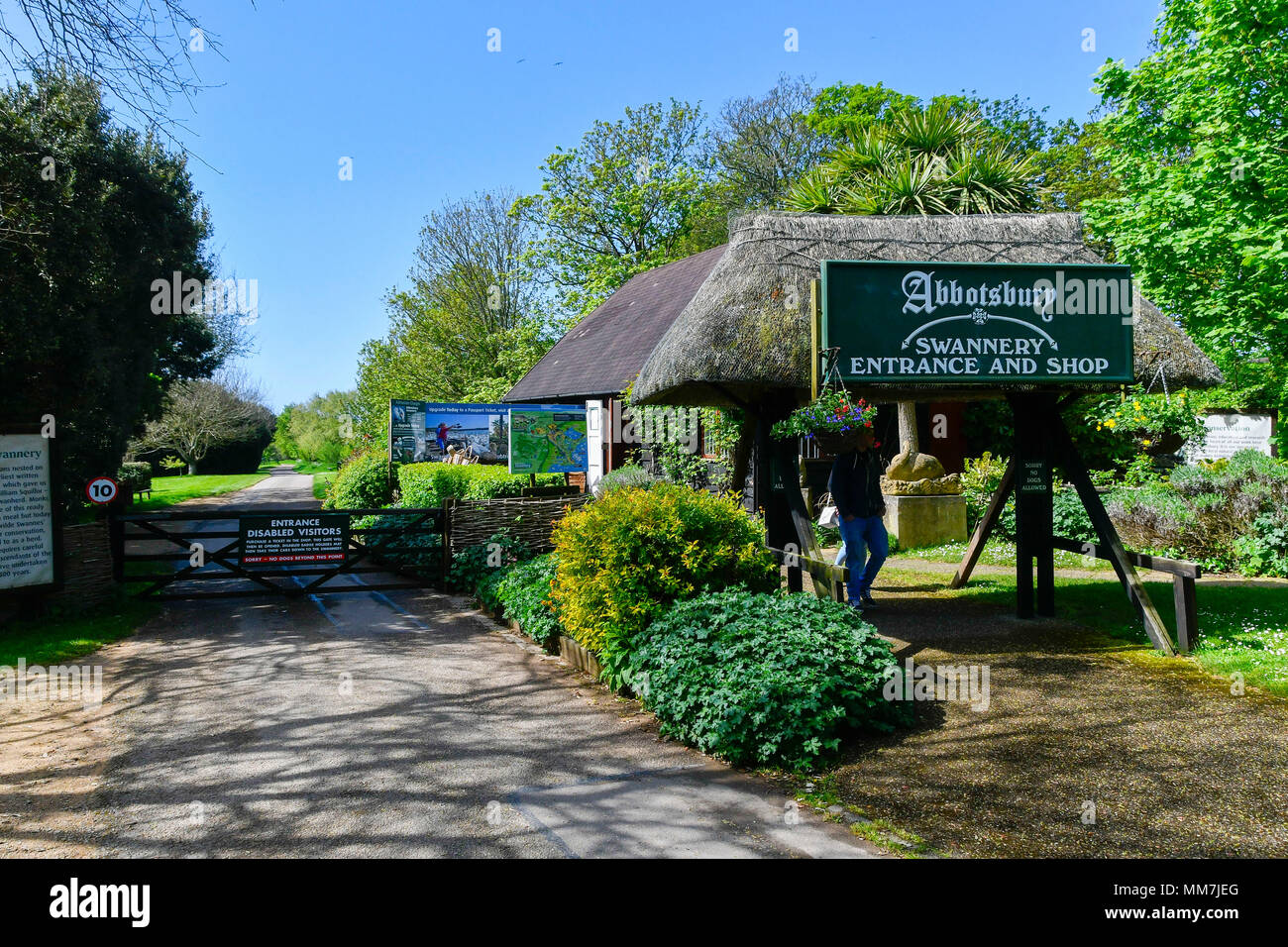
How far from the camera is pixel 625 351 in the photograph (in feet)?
73.8

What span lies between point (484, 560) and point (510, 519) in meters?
0.66

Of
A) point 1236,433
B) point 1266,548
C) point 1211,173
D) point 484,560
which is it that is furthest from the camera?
point 1236,433

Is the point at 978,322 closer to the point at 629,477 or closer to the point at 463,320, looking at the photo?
the point at 629,477

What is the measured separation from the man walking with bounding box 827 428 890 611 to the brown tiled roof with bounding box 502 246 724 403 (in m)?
11.0

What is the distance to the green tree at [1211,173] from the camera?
14.8m

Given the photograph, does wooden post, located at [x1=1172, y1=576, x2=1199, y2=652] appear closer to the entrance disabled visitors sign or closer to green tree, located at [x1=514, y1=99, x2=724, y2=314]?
the entrance disabled visitors sign

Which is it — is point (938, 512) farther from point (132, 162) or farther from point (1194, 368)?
point (132, 162)

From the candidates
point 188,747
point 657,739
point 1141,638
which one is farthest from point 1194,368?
point 188,747

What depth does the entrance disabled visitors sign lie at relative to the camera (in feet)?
37.9

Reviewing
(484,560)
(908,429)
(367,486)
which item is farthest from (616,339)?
(484,560)

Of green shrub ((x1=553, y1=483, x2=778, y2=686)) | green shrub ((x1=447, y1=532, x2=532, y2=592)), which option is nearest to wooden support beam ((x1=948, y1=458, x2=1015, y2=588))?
green shrub ((x1=553, y1=483, x2=778, y2=686))

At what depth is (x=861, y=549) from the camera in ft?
30.3

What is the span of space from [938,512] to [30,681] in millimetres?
12330

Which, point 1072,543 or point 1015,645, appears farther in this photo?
point 1072,543
